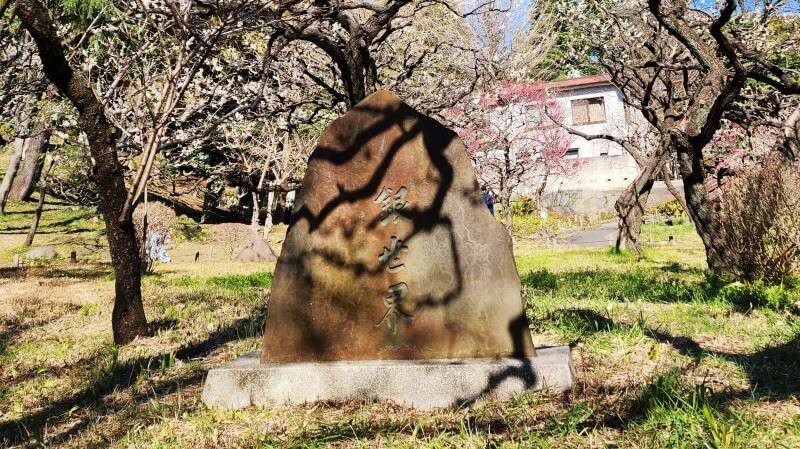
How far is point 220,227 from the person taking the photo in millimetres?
23906

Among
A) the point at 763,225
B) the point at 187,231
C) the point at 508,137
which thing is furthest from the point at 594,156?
the point at 763,225

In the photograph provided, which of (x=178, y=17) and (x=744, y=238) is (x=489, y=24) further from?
(x=178, y=17)

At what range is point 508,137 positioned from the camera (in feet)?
74.7

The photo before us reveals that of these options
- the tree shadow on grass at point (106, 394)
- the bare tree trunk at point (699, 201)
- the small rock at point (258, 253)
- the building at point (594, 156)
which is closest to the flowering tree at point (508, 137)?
the bare tree trunk at point (699, 201)

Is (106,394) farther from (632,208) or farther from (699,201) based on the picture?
(632,208)

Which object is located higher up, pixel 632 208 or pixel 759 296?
pixel 632 208

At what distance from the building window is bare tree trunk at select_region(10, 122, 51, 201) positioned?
27851 mm

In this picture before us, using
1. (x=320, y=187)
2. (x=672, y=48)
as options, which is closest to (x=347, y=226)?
(x=320, y=187)

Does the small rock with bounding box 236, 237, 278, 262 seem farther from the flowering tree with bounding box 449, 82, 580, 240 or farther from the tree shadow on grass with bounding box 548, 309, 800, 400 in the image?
the tree shadow on grass with bounding box 548, 309, 800, 400

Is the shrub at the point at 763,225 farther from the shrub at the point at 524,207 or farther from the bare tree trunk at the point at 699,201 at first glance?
the shrub at the point at 524,207

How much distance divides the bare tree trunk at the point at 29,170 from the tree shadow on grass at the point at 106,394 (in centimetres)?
2103

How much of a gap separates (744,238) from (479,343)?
557 centimetres

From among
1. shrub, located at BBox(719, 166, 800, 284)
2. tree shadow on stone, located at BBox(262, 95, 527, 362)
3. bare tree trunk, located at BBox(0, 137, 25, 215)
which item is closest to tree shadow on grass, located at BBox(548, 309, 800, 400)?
tree shadow on stone, located at BBox(262, 95, 527, 362)

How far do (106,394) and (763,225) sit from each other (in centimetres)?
747
